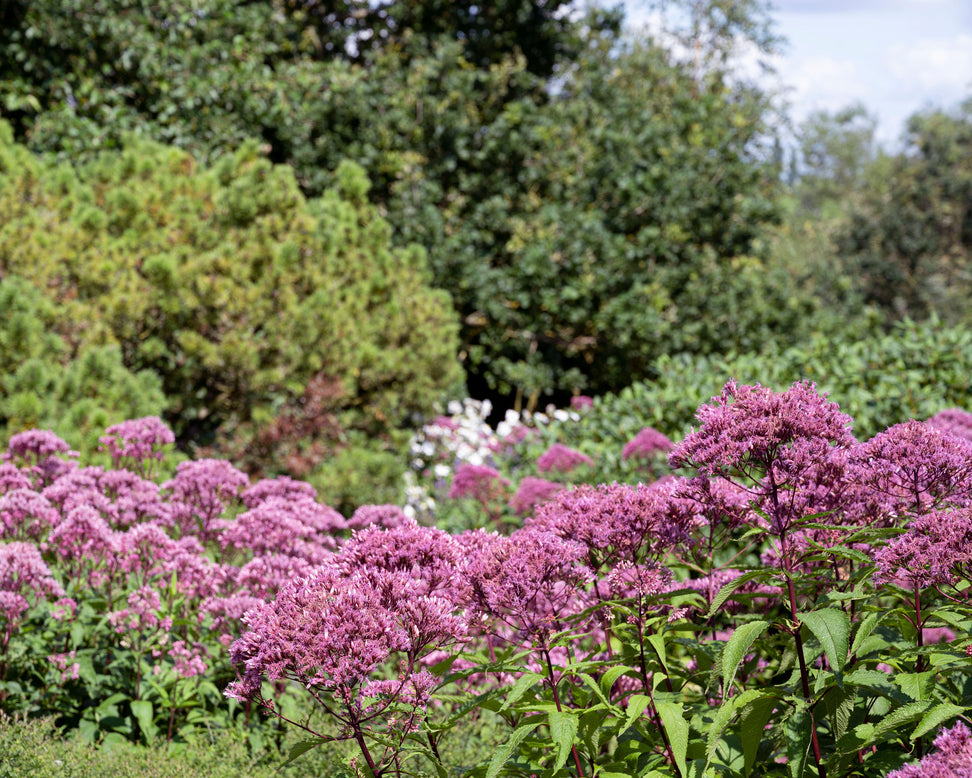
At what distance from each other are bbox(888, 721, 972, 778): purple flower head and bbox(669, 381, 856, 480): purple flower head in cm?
80

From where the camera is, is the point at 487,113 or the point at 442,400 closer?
the point at 442,400

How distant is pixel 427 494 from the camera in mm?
9289

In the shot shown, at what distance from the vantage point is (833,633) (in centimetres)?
206

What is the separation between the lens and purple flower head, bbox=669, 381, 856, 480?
2.30 m

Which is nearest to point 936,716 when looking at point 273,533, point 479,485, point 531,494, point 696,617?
point 696,617

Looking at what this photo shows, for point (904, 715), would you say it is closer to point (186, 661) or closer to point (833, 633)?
point (833, 633)

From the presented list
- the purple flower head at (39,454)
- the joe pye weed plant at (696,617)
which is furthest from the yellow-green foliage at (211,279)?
the joe pye weed plant at (696,617)

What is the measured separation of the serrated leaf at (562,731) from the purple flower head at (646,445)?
3941 millimetres

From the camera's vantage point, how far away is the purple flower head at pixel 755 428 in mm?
2299

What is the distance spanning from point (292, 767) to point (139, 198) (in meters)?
6.10

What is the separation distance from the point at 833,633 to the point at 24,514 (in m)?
3.35

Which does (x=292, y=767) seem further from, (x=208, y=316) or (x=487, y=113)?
(x=487, y=113)

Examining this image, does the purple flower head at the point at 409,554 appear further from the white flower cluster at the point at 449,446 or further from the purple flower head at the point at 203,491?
the white flower cluster at the point at 449,446

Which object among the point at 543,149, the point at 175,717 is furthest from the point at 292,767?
the point at 543,149
